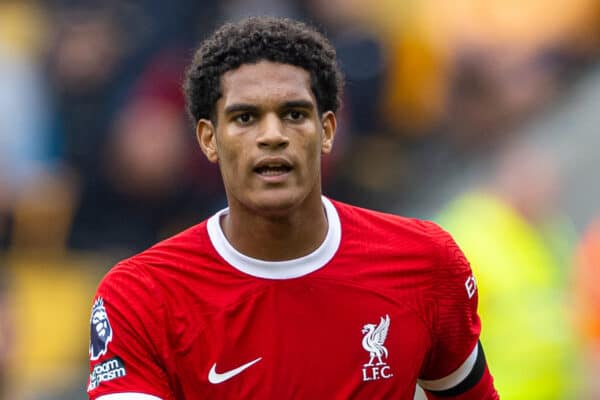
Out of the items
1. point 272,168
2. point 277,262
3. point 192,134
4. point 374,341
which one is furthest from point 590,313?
point 272,168

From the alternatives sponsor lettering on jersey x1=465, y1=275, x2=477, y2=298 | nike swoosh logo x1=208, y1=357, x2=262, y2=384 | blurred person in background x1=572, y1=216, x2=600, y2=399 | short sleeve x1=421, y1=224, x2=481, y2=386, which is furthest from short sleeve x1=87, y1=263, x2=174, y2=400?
blurred person in background x1=572, y1=216, x2=600, y2=399

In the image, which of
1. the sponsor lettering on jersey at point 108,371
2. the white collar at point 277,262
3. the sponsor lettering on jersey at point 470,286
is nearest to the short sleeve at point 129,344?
the sponsor lettering on jersey at point 108,371

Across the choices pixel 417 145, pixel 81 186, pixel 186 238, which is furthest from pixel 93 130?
pixel 186 238

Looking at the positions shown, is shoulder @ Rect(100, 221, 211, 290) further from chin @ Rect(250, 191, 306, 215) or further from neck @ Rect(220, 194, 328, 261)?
chin @ Rect(250, 191, 306, 215)

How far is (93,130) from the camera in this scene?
30.0 feet

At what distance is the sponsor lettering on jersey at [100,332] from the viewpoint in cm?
Result: 438

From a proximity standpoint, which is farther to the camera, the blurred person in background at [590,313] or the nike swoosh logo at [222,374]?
the blurred person in background at [590,313]

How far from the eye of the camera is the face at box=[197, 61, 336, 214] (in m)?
4.34

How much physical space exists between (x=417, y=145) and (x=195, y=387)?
6068 mm

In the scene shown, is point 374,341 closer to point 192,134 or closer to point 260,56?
point 260,56

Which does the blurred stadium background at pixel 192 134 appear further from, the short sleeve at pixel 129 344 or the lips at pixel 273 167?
the short sleeve at pixel 129 344

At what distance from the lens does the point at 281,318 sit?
4438 millimetres

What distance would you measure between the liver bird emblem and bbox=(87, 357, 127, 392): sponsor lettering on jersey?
77 cm

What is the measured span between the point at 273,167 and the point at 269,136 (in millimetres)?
105
